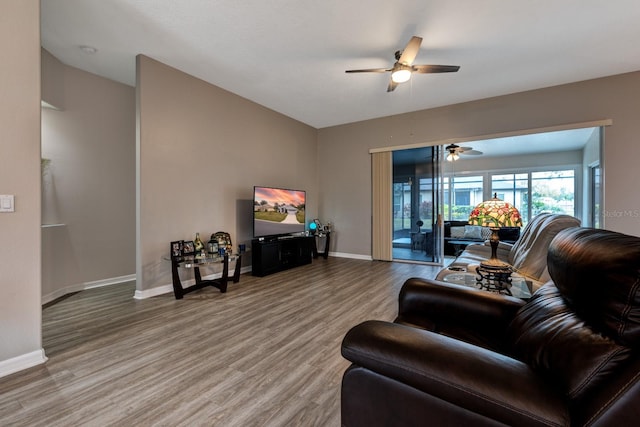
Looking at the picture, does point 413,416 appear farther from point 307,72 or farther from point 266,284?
point 307,72

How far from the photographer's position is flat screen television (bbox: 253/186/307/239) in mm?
4434

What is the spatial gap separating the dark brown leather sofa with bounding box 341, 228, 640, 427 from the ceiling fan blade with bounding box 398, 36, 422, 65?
2.31 metres

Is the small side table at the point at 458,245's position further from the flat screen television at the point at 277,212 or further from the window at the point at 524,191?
the flat screen television at the point at 277,212

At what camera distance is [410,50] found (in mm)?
2842

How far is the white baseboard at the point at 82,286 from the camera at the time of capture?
3.25m

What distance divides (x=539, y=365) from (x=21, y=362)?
2987 mm

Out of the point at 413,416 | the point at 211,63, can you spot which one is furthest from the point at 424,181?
the point at 413,416

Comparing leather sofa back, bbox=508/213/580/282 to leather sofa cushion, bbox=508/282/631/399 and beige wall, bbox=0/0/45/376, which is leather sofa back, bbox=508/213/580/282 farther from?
beige wall, bbox=0/0/45/376

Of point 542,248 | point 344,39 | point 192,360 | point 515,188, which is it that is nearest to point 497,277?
point 542,248

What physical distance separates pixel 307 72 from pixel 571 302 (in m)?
3.75

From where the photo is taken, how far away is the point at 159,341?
2281 millimetres

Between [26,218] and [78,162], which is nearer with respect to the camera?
[26,218]

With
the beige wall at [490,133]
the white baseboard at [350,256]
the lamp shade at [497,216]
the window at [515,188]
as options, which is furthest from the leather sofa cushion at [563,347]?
the window at [515,188]

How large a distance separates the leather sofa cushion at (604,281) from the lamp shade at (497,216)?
0.85 m
